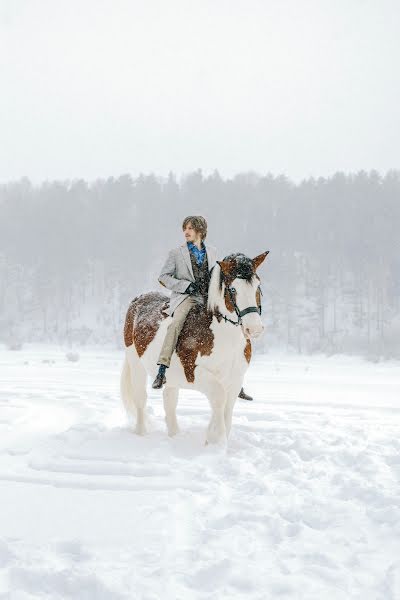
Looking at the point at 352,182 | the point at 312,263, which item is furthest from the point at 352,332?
the point at 352,182

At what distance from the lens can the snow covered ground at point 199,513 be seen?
200 centimetres

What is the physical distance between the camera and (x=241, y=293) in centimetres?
404

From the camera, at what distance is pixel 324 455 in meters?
4.16

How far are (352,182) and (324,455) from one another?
49044mm

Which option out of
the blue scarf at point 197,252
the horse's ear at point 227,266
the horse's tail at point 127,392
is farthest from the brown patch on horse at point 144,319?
the horse's ear at point 227,266

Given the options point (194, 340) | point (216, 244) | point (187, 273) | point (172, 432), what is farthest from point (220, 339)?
point (216, 244)

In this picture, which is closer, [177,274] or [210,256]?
[177,274]

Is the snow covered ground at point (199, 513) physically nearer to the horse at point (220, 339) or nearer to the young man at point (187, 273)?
the horse at point (220, 339)

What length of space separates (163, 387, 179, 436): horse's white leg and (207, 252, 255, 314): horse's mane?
46.0 inches

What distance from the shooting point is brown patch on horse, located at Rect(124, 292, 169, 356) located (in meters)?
5.12

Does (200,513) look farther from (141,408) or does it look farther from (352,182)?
(352,182)

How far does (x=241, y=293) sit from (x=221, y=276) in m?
0.37

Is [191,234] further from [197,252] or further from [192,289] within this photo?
[192,289]

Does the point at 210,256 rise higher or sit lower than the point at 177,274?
higher
